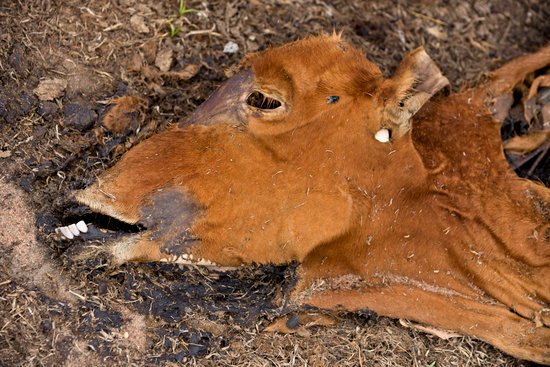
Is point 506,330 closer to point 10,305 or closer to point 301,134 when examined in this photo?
point 301,134

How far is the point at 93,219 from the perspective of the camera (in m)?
3.28

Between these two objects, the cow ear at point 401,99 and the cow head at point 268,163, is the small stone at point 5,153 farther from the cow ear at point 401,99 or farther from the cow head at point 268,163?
the cow ear at point 401,99

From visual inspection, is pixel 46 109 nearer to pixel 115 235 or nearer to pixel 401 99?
pixel 115 235

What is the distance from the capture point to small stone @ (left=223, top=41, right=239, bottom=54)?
14.3 feet

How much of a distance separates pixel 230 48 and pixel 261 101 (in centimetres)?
114

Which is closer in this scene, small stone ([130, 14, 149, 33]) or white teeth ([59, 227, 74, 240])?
white teeth ([59, 227, 74, 240])

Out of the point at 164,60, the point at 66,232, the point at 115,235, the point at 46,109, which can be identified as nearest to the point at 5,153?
the point at 46,109

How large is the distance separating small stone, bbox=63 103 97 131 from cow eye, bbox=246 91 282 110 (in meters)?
0.98

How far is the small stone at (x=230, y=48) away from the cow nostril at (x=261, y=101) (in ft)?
3.66

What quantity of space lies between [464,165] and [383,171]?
2.12 ft

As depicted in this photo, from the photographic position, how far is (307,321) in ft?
11.8

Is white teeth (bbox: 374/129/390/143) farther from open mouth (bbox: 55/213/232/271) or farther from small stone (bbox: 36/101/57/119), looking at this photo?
small stone (bbox: 36/101/57/119)

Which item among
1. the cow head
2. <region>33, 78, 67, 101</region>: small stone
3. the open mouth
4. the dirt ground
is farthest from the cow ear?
<region>33, 78, 67, 101</region>: small stone

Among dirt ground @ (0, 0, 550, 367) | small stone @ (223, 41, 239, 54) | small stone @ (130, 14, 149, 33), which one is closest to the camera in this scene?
dirt ground @ (0, 0, 550, 367)
